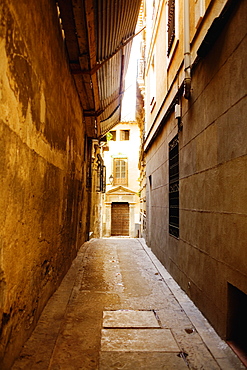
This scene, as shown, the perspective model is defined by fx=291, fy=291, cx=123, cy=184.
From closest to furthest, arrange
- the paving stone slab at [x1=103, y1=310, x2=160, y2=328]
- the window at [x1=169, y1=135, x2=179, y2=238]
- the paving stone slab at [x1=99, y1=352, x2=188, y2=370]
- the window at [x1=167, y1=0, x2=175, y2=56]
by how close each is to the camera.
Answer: the paving stone slab at [x1=99, y1=352, x2=188, y2=370] < the paving stone slab at [x1=103, y1=310, x2=160, y2=328] < the window at [x1=169, y1=135, x2=179, y2=238] < the window at [x1=167, y1=0, x2=175, y2=56]

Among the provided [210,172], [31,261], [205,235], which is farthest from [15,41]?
[205,235]

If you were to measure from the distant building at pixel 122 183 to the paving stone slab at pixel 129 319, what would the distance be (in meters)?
21.5

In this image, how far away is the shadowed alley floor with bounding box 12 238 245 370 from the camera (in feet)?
8.88

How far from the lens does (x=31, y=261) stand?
123 inches

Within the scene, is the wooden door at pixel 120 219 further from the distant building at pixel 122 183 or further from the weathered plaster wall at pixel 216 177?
the weathered plaster wall at pixel 216 177

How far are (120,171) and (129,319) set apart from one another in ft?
81.6

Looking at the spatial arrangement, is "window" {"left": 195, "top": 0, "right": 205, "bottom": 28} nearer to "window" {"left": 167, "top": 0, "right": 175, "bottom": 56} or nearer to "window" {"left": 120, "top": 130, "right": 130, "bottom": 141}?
"window" {"left": 167, "top": 0, "right": 175, "bottom": 56}

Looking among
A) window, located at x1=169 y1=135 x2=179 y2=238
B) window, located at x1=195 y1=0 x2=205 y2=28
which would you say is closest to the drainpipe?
window, located at x1=195 y1=0 x2=205 y2=28

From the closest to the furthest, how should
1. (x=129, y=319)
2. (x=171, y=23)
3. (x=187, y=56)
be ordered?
(x=129, y=319)
(x=187, y=56)
(x=171, y=23)

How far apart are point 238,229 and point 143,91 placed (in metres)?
11.2

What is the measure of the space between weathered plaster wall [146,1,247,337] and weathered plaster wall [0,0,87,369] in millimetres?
2016

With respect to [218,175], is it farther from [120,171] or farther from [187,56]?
[120,171]

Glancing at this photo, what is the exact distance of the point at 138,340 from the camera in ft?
10.3

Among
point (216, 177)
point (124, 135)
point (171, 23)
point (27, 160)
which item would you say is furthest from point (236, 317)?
point (124, 135)
